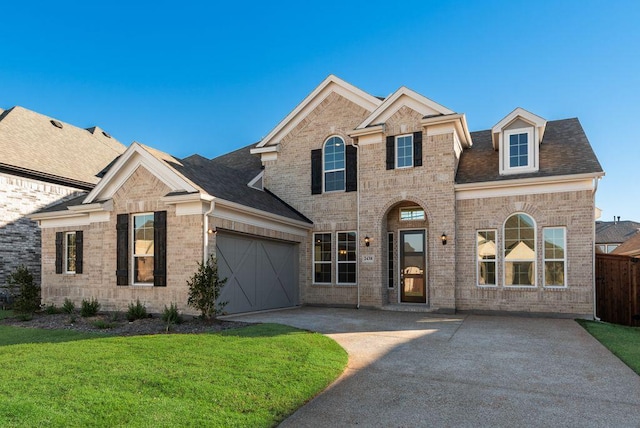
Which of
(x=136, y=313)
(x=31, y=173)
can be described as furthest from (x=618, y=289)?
(x=31, y=173)

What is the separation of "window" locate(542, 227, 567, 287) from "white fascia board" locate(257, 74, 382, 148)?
6.97m

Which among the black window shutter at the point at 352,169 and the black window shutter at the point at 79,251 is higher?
the black window shutter at the point at 352,169

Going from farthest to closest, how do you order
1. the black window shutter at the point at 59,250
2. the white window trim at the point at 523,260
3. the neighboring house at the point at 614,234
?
1. the neighboring house at the point at 614,234
2. the black window shutter at the point at 59,250
3. the white window trim at the point at 523,260

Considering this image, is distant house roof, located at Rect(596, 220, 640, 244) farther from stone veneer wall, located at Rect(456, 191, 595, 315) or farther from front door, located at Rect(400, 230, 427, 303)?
front door, located at Rect(400, 230, 427, 303)

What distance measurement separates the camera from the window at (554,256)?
11891 millimetres

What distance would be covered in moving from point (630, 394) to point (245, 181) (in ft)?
41.5

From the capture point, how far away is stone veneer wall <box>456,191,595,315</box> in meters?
11.6

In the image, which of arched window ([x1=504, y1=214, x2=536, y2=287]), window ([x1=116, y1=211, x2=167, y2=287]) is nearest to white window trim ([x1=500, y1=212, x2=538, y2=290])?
arched window ([x1=504, y1=214, x2=536, y2=287])

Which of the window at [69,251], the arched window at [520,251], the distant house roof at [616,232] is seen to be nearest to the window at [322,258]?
the arched window at [520,251]

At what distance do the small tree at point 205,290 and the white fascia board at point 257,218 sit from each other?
166 centimetres

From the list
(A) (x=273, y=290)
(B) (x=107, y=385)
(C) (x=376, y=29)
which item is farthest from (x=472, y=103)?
(B) (x=107, y=385)

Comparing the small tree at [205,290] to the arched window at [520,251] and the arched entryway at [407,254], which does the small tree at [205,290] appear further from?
the arched window at [520,251]

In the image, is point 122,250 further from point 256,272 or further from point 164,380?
point 164,380

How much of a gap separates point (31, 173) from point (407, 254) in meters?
15.6
